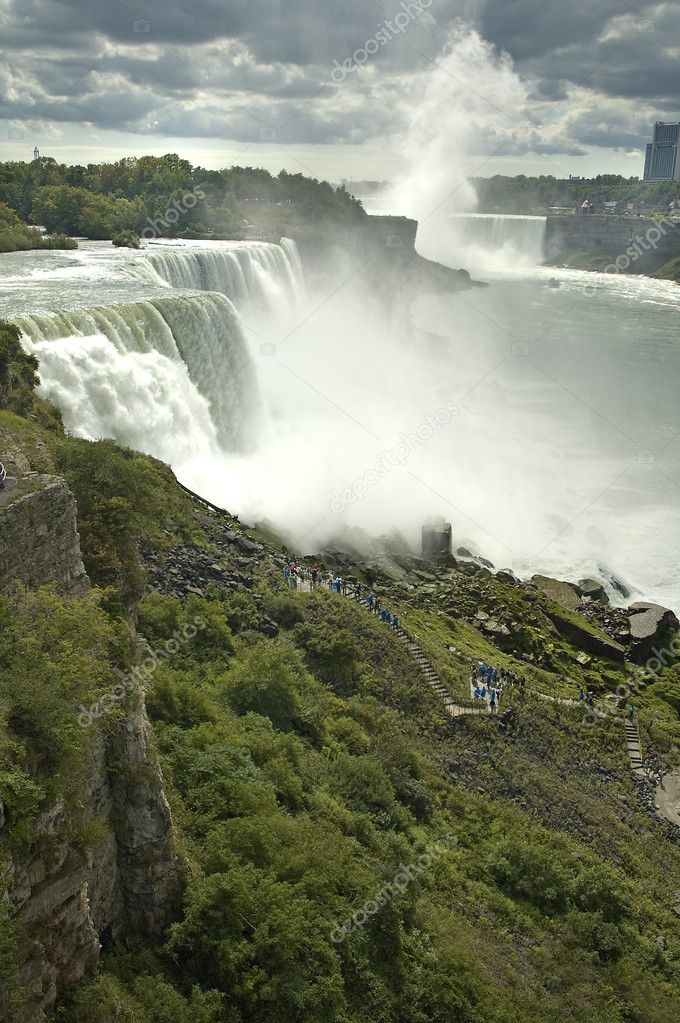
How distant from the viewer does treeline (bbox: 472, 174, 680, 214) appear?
5620 inches

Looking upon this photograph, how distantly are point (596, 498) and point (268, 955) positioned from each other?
2454 cm

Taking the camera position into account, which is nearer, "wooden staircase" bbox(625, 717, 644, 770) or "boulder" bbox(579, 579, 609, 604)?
"wooden staircase" bbox(625, 717, 644, 770)

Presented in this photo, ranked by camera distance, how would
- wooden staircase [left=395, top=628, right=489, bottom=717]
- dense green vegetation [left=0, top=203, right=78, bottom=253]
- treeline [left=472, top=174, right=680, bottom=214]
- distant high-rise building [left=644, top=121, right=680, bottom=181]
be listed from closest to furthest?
1. wooden staircase [left=395, top=628, right=489, bottom=717]
2. dense green vegetation [left=0, top=203, right=78, bottom=253]
3. treeline [left=472, top=174, right=680, bottom=214]
4. distant high-rise building [left=644, top=121, right=680, bottom=181]

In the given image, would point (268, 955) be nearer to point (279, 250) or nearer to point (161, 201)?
point (279, 250)

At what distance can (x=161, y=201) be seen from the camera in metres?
55.6

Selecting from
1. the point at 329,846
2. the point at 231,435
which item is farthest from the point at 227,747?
the point at 231,435
